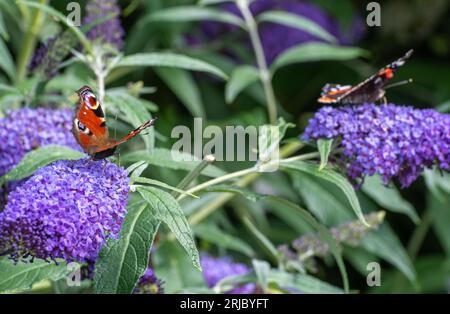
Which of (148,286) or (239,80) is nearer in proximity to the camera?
(148,286)

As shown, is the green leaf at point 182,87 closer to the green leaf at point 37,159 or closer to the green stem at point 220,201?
the green stem at point 220,201

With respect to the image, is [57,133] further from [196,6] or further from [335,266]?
[335,266]

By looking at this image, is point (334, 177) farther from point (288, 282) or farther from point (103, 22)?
point (103, 22)

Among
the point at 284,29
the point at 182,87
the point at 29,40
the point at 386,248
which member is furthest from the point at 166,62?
the point at 284,29

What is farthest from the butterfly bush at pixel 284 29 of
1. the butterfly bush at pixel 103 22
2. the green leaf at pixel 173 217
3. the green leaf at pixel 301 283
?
the green leaf at pixel 173 217

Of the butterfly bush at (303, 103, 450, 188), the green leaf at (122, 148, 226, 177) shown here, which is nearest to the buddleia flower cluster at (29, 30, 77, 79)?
the green leaf at (122, 148, 226, 177)
